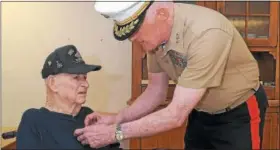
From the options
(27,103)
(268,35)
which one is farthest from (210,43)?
(27,103)

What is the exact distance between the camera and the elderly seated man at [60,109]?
169 centimetres

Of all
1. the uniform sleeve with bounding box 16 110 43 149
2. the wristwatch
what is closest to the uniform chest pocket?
the wristwatch

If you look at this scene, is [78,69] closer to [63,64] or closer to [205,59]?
[63,64]

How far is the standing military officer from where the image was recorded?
4.49 ft

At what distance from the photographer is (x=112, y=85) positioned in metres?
3.20

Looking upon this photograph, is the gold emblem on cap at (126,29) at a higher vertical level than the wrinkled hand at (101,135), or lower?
higher

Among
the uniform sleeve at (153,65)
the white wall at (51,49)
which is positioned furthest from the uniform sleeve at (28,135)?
the white wall at (51,49)

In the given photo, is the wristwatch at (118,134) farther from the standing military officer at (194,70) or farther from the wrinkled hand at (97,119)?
the wrinkled hand at (97,119)

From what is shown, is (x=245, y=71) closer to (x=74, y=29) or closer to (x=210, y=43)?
(x=210, y=43)

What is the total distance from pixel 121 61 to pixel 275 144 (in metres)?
1.32

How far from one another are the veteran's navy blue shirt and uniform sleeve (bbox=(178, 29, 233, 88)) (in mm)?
599

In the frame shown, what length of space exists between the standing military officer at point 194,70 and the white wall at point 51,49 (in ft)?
4.70

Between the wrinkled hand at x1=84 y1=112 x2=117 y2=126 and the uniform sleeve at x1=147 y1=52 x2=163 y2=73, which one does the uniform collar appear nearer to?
the uniform sleeve at x1=147 y1=52 x2=163 y2=73

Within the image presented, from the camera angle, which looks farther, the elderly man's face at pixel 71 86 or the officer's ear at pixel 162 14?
the elderly man's face at pixel 71 86
